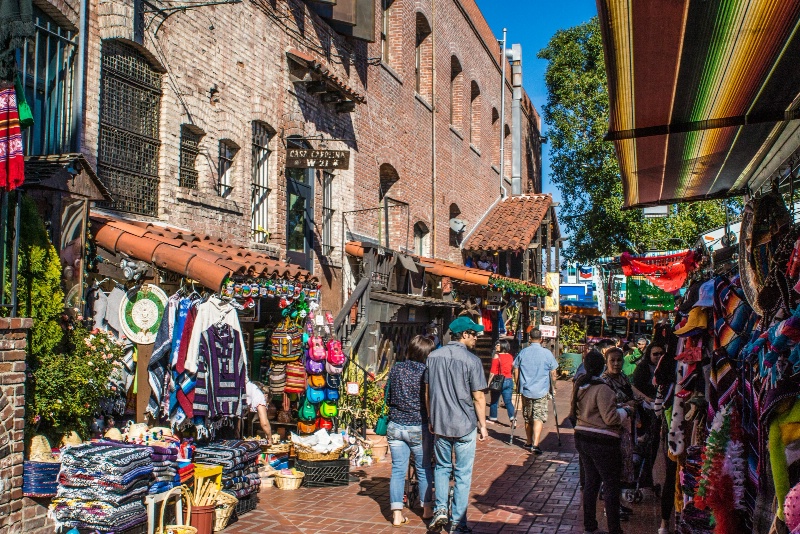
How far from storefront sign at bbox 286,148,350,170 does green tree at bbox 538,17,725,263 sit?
1453cm

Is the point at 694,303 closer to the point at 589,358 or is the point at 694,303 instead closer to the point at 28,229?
the point at 589,358

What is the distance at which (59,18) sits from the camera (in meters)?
7.52

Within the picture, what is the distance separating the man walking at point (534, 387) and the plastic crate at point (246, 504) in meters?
4.85

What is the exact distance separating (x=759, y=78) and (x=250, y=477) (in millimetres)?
5953

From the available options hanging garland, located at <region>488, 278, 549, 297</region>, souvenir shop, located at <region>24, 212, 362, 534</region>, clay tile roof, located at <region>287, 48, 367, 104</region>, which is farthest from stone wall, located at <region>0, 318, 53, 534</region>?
hanging garland, located at <region>488, 278, 549, 297</region>

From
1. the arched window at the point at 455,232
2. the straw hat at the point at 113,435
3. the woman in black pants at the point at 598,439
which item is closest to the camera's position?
the woman in black pants at the point at 598,439

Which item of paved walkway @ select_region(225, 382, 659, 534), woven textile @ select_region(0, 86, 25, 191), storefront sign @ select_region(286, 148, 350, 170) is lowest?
paved walkway @ select_region(225, 382, 659, 534)

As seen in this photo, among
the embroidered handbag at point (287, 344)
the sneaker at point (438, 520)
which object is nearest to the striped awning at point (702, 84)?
the sneaker at point (438, 520)

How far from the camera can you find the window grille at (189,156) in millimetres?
9727

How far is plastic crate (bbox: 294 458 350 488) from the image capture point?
8648 mm

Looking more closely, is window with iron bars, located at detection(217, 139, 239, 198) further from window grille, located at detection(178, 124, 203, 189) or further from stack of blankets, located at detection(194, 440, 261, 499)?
stack of blankets, located at detection(194, 440, 261, 499)

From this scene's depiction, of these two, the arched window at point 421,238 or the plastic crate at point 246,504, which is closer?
the plastic crate at point 246,504

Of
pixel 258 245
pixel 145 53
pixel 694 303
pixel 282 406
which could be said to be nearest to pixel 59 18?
pixel 145 53

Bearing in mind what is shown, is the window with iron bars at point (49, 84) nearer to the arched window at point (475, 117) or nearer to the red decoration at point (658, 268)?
the red decoration at point (658, 268)
